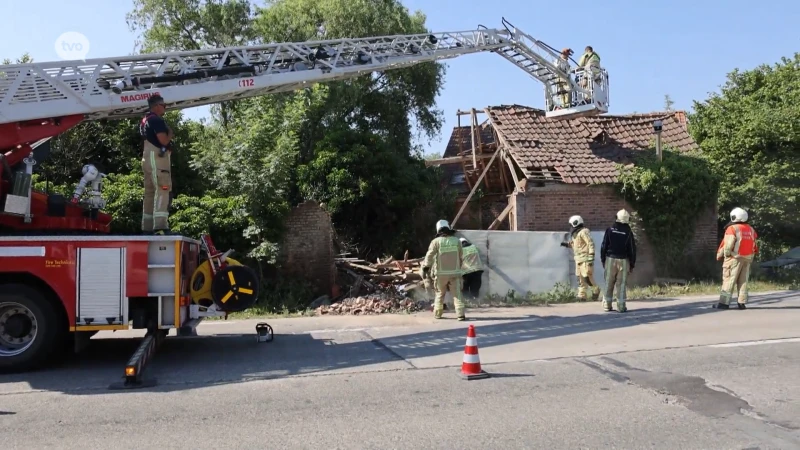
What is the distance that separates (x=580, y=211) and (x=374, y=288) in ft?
18.3

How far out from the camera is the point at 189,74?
381 inches

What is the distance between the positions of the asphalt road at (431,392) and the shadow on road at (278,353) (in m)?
0.03

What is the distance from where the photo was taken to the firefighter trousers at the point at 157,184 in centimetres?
831

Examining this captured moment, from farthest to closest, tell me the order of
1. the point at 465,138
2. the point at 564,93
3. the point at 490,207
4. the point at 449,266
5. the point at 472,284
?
1. the point at 465,138
2. the point at 490,207
3. the point at 564,93
4. the point at 472,284
5. the point at 449,266

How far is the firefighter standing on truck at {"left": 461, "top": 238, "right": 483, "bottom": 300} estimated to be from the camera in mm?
13719

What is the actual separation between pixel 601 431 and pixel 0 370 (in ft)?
20.4

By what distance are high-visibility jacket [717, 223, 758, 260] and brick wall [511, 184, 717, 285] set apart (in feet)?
15.3

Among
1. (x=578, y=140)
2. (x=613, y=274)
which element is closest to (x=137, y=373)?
(x=613, y=274)

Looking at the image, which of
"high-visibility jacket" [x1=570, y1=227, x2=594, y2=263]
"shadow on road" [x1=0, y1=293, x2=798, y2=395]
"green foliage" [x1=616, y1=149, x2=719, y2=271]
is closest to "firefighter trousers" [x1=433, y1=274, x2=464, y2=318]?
"shadow on road" [x1=0, y1=293, x2=798, y2=395]

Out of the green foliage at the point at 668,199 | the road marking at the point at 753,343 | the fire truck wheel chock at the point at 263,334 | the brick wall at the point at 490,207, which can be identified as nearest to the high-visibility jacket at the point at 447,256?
the fire truck wheel chock at the point at 263,334

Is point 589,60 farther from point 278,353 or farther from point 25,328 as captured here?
point 25,328

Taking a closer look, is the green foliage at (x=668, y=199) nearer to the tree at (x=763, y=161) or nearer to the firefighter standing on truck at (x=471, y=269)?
the tree at (x=763, y=161)

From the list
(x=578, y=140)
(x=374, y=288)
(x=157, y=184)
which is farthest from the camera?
(x=578, y=140)

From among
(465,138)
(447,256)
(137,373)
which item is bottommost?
(137,373)
